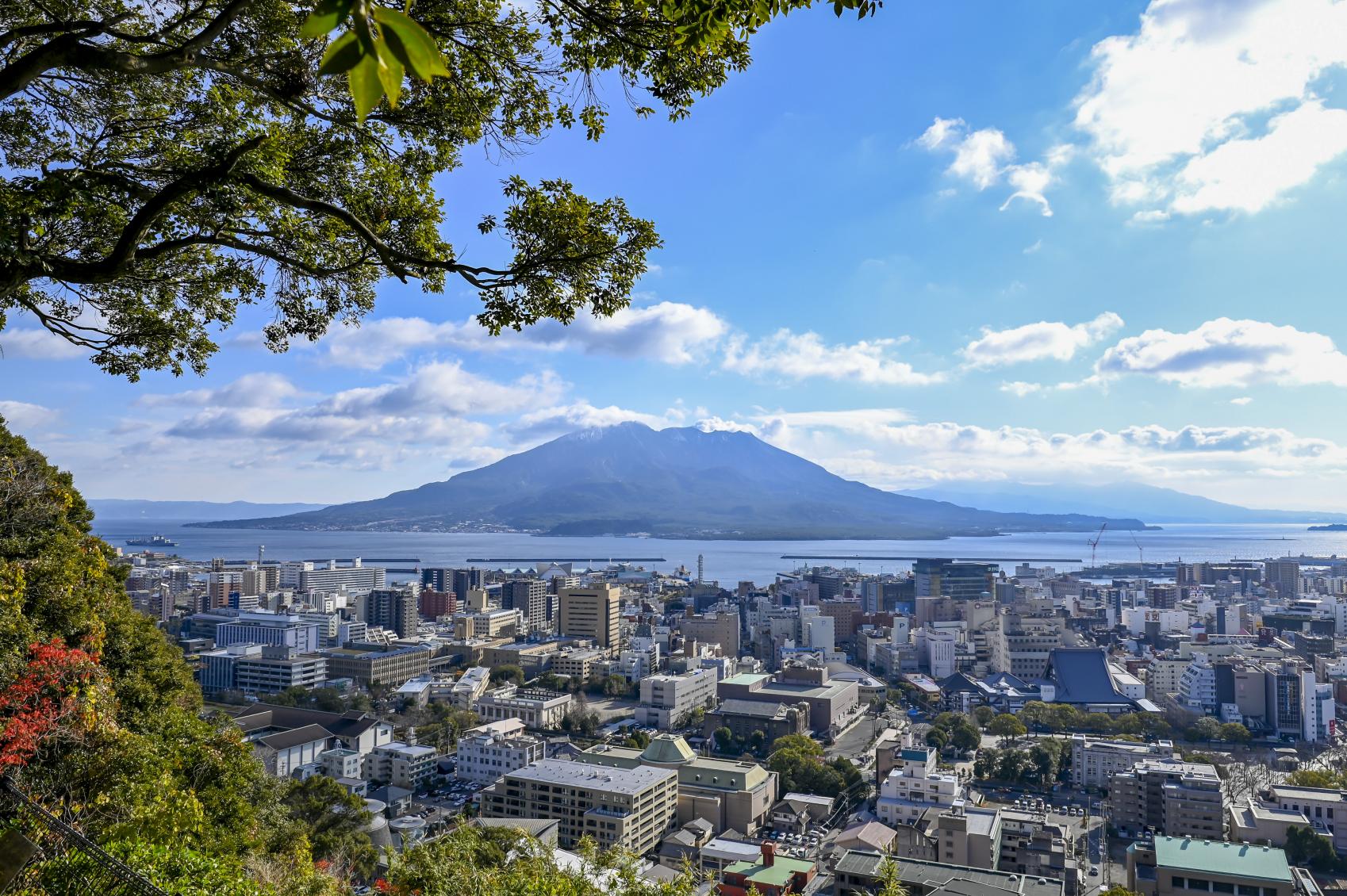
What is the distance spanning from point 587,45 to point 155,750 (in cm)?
304

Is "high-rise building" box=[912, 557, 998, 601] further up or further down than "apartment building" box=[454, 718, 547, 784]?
further up

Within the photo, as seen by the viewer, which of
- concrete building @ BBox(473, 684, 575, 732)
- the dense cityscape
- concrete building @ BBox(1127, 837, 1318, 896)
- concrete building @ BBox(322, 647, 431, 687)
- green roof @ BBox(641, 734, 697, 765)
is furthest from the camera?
concrete building @ BBox(322, 647, 431, 687)

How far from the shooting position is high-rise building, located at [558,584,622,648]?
2409cm

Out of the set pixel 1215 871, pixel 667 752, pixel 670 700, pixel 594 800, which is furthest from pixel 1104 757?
pixel 594 800

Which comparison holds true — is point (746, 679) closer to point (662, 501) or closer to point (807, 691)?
point (807, 691)

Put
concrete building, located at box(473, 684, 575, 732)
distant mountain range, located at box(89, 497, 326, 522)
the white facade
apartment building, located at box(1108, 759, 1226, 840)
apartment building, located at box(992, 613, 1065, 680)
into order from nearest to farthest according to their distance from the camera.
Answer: apartment building, located at box(1108, 759, 1226, 840)
the white facade
concrete building, located at box(473, 684, 575, 732)
apartment building, located at box(992, 613, 1065, 680)
distant mountain range, located at box(89, 497, 326, 522)

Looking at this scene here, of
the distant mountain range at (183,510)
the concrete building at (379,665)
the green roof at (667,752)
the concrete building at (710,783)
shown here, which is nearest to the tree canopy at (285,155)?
the concrete building at (710,783)

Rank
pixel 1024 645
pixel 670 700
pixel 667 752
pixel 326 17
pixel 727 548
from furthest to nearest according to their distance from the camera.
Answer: pixel 727 548 → pixel 1024 645 → pixel 670 700 → pixel 667 752 → pixel 326 17

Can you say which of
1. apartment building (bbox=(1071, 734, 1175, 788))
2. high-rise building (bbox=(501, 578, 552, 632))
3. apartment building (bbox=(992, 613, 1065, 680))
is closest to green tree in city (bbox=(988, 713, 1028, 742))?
apartment building (bbox=(1071, 734, 1175, 788))

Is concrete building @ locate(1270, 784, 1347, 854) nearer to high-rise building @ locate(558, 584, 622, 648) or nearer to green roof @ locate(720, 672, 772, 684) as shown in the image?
green roof @ locate(720, 672, 772, 684)

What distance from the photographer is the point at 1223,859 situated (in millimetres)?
8016

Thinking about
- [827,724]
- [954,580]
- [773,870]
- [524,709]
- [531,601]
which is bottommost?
[827,724]

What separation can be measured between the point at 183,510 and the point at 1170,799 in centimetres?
16352

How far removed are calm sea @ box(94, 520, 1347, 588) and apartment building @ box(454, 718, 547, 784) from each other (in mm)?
31106
